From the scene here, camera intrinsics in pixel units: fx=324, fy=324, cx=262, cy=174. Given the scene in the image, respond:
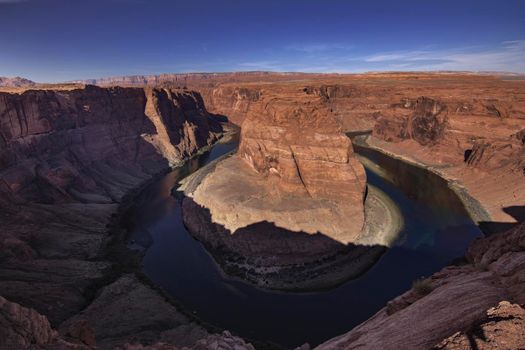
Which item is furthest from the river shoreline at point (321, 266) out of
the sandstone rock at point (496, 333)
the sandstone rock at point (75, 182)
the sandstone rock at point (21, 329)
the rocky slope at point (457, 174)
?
the sandstone rock at point (496, 333)

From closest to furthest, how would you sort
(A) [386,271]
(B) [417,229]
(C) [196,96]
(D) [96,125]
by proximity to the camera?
(A) [386,271], (B) [417,229], (D) [96,125], (C) [196,96]

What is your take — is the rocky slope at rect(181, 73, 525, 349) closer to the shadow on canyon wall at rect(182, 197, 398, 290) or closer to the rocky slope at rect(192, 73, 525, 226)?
the rocky slope at rect(192, 73, 525, 226)

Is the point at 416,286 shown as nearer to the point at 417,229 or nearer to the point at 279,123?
the point at 417,229

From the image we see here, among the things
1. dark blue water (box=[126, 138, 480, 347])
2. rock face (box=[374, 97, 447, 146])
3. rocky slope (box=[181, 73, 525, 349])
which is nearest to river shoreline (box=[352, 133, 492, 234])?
rocky slope (box=[181, 73, 525, 349])

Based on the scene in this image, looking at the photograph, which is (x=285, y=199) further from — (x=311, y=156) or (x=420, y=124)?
(x=420, y=124)

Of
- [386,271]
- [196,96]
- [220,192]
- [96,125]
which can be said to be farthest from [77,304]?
[196,96]

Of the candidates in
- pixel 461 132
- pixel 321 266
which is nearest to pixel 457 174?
pixel 461 132

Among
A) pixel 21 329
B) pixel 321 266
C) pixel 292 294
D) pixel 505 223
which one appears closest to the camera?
pixel 21 329

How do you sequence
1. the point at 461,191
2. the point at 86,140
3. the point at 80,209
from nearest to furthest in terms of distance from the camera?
the point at 80,209 → the point at 461,191 → the point at 86,140
